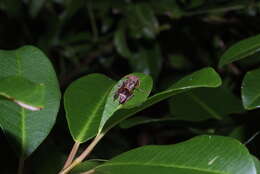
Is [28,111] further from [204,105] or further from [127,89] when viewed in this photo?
[204,105]

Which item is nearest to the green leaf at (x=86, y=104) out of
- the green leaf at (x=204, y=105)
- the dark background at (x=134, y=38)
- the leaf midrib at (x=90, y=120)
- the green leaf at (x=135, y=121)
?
the leaf midrib at (x=90, y=120)

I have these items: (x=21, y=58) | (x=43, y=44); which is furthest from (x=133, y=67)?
(x=21, y=58)

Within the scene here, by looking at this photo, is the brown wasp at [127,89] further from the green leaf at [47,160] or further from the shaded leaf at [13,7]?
the shaded leaf at [13,7]

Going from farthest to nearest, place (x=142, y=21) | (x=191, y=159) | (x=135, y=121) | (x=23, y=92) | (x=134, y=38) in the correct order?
(x=134, y=38) → (x=142, y=21) → (x=135, y=121) → (x=191, y=159) → (x=23, y=92)

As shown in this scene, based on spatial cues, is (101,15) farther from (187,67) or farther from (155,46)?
(187,67)

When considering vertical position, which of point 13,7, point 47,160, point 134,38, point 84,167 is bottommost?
point 134,38

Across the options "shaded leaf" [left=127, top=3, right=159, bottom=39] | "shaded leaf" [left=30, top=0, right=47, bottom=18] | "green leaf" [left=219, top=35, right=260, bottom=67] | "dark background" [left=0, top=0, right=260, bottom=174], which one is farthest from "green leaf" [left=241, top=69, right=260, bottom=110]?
"shaded leaf" [left=30, top=0, right=47, bottom=18]

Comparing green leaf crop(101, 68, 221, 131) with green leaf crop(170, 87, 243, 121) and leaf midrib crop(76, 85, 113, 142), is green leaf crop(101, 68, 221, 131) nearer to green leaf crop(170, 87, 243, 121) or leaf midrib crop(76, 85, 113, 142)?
leaf midrib crop(76, 85, 113, 142)

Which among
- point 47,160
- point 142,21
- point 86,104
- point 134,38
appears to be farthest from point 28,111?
point 134,38
